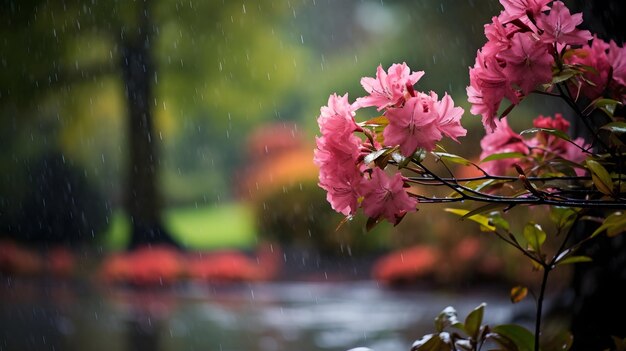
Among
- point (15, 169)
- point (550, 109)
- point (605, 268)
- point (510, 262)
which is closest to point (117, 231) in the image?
point (15, 169)

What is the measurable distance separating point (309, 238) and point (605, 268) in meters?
4.88

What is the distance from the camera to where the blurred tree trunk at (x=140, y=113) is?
22.9 feet

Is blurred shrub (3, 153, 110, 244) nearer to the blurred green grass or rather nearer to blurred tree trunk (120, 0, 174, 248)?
blurred tree trunk (120, 0, 174, 248)

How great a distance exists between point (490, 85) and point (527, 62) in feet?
0.14

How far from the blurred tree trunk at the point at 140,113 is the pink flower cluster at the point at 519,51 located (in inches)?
249

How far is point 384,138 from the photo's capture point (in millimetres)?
722

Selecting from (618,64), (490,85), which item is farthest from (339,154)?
(618,64)

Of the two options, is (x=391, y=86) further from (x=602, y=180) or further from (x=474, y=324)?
(x=474, y=324)

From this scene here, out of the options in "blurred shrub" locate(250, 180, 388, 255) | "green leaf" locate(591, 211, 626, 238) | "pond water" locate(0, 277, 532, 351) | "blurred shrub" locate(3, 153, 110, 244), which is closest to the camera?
"green leaf" locate(591, 211, 626, 238)

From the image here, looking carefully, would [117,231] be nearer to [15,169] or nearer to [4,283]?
[15,169]

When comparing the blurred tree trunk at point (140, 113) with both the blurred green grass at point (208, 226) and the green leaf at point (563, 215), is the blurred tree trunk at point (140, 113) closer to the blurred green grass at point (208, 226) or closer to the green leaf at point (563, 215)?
the blurred green grass at point (208, 226)

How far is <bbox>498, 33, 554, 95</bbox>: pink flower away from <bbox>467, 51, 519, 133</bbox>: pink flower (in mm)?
13

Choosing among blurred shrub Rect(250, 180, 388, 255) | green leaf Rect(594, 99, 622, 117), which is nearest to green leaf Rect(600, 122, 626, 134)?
green leaf Rect(594, 99, 622, 117)

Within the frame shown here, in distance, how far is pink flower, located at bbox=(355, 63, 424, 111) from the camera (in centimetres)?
76
